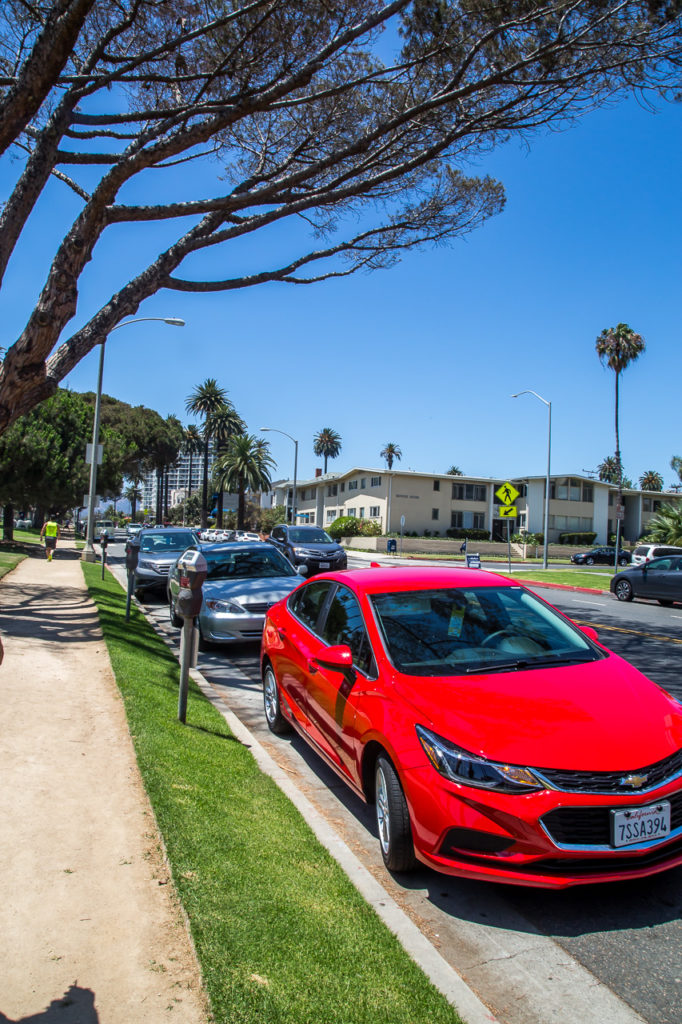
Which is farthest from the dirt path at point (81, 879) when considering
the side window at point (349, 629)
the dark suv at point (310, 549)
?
the dark suv at point (310, 549)

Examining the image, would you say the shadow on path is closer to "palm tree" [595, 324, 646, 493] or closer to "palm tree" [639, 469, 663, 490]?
"palm tree" [595, 324, 646, 493]

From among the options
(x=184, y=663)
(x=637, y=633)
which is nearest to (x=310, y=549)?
(x=637, y=633)

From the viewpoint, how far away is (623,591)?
69.8 ft

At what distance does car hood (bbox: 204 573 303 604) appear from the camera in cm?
1010

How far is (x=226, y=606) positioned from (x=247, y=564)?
147cm

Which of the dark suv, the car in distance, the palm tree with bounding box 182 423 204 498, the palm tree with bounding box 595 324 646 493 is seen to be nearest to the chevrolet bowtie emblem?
the car in distance

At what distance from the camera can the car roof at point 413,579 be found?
16.7 feet

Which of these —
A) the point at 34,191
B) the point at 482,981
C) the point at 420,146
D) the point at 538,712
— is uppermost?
the point at 420,146

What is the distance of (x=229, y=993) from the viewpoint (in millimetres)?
2656

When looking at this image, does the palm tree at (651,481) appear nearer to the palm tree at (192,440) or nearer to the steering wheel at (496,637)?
the palm tree at (192,440)

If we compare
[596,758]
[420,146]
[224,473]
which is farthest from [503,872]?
[224,473]

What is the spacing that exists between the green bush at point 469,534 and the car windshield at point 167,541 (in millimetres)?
43640

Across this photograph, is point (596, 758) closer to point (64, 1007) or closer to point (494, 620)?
point (494, 620)

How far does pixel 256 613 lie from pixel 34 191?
19.0 ft
